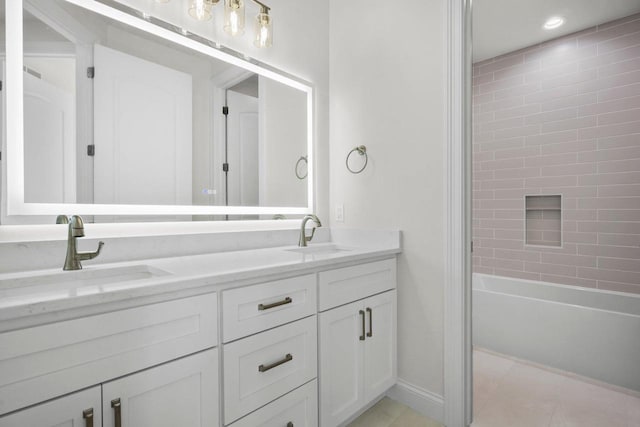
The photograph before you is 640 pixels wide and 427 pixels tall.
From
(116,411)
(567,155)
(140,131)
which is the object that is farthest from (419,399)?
(567,155)

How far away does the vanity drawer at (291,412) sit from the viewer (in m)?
1.10

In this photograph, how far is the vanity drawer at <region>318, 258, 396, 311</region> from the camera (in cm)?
136

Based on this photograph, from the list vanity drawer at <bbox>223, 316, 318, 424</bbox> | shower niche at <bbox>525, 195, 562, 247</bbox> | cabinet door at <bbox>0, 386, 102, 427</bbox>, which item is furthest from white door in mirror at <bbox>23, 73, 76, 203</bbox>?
shower niche at <bbox>525, 195, 562, 247</bbox>

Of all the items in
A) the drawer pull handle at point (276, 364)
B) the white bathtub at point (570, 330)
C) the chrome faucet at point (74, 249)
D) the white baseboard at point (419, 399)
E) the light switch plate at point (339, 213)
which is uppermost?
the light switch plate at point (339, 213)

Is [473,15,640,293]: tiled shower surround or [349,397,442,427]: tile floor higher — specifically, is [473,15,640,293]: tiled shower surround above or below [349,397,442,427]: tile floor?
above

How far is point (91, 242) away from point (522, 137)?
3340 millimetres

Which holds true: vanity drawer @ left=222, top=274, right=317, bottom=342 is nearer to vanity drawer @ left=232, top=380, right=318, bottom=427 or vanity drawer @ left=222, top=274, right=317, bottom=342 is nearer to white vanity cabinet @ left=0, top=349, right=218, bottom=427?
white vanity cabinet @ left=0, top=349, right=218, bottom=427

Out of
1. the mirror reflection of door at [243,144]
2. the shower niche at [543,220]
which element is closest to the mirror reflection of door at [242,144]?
the mirror reflection of door at [243,144]

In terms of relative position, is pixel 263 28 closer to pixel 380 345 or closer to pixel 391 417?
pixel 380 345

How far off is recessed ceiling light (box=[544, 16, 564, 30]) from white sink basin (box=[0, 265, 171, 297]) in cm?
321

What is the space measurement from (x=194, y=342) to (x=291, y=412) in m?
0.54

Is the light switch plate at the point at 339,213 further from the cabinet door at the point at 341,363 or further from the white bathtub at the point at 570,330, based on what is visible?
the white bathtub at the point at 570,330

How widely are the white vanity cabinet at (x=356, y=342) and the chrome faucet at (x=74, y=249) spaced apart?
0.86 meters

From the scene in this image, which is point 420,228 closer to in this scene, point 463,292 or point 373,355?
point 463,292
